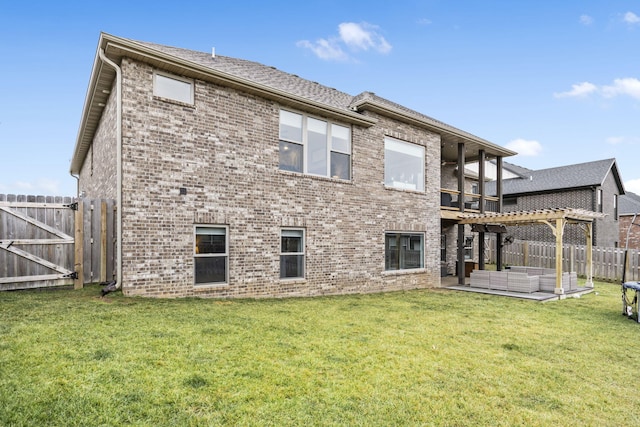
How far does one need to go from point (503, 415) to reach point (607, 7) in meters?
18.7

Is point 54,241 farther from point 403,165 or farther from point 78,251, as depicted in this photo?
point 403,165

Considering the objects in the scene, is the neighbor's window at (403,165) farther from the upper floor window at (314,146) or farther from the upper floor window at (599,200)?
the upper floor window at (599,200)

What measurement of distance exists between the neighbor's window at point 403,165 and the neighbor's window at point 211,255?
6094mm

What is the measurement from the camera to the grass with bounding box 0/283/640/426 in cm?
314

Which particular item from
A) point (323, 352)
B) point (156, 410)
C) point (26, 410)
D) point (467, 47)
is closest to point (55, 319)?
point (26, 410)

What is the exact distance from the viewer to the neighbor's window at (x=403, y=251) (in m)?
11.9

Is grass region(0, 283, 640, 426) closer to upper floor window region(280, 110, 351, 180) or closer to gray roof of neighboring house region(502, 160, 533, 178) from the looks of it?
upper floor window region(280, 110, 351, 180)

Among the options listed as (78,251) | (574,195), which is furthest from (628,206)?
(78,251)

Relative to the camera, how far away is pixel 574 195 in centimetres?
2284

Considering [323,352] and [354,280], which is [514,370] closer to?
[323,352]

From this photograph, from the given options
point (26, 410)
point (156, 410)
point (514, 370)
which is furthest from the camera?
point (514, 370)

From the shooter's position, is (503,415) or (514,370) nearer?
(503,415)

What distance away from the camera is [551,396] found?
12.5 feet

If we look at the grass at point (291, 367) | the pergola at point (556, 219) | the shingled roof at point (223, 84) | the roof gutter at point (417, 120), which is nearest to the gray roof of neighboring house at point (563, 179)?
the roof gutter at point (417, 120)
